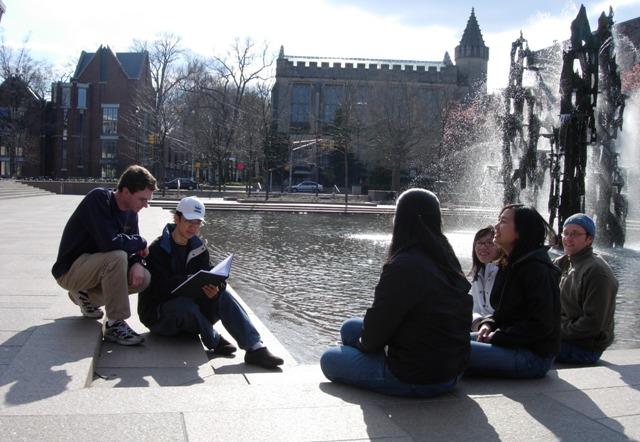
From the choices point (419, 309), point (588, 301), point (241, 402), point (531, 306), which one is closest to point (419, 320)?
point (419, 309)

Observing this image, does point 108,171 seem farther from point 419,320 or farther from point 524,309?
point 419,320

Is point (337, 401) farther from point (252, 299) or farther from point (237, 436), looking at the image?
point (252, 299)

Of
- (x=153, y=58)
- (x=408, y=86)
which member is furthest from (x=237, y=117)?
(x=408, y=86)

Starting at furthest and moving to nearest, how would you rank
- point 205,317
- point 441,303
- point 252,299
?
point 252,299 → point 205,317 → point 441,303

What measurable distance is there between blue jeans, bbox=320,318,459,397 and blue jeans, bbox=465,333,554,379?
1.57ft

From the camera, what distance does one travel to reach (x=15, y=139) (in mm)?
67875

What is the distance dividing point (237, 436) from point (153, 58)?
59.8 m

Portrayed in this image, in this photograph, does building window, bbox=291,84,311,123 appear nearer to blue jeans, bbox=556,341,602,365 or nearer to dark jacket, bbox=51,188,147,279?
dark jacket, bbox=51,188,147,279

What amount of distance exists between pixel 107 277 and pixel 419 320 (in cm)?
277

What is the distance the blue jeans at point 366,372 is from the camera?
3.83 m

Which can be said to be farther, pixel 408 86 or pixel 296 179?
pixel 296 179

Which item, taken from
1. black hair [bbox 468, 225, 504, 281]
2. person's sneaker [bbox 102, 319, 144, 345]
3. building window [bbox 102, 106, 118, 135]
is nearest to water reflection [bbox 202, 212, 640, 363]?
person's sneaker [bbox 102, 319, 144, 345]

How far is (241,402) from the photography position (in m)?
3.67

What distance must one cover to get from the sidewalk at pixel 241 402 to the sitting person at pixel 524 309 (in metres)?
0.14
